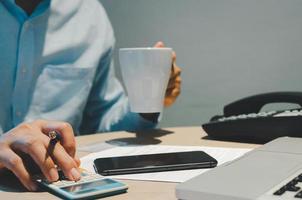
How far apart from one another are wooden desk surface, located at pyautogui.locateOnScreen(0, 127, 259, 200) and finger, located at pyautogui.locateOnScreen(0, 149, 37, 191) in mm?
13

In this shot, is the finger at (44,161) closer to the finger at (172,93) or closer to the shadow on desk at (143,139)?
the shadow on desk at (143,139)

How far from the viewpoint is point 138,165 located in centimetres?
62

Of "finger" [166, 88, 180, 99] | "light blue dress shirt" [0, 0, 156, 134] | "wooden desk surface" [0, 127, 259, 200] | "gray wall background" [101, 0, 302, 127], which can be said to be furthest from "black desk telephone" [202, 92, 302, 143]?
"gray wall background" [101, 0, 302, 127]

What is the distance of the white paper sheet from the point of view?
577mm

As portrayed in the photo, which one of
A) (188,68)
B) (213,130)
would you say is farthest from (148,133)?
(188,68)

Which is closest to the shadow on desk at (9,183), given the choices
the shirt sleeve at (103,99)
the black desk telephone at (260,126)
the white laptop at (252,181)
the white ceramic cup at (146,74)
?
the white laptop at (252,181)

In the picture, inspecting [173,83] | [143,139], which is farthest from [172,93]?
[143,139]

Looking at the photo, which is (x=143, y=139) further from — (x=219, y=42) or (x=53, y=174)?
(x=219, y=42)

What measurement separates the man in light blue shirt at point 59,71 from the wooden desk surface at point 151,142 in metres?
0.07

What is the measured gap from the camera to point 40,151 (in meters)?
0.55

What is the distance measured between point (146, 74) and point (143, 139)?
16 cm

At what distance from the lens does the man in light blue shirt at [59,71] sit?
1161 millimetres

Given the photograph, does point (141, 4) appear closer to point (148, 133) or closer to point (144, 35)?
point (144, 35)

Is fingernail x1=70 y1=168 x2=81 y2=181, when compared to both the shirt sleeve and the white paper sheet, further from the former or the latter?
the shirt sleeve
